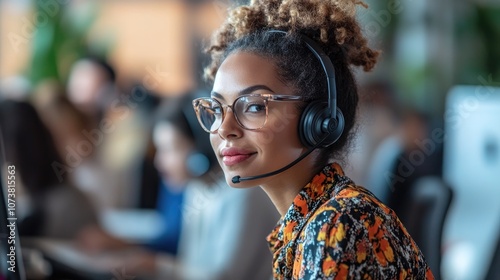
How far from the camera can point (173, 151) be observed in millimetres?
2863

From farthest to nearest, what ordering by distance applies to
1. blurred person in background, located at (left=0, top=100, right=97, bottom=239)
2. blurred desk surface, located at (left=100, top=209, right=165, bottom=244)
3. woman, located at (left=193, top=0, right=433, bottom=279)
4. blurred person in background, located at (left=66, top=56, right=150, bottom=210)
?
blurred person in background, located at (left=66, top=56, right=150, bottom=210) → blurred desk surface, located at (left=100, top=209, right=165, bottom=244) → blurred person in background, located at (left=0, top=100, right=97, bottom=239) → woman, located at (left=193, top=0, right=433, bottom=279)

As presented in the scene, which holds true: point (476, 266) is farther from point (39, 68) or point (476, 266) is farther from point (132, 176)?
point (39, 68)

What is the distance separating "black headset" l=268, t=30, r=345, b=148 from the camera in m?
1.11

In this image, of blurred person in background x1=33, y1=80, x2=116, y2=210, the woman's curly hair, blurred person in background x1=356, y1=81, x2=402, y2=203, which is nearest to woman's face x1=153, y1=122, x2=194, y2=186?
blurred person in background x1=33, y1=80, x2=116, y2=210

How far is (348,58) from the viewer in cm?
123

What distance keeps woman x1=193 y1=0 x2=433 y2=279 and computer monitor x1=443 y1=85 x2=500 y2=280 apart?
5.34ft

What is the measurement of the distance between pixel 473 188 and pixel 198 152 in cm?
100

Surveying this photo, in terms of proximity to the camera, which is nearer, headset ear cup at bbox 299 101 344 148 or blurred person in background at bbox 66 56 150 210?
headset ear cup at bbox 299 101 344 148

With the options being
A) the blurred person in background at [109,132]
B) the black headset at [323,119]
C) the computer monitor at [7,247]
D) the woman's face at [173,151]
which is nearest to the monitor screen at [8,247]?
the computer monitor at [7,247]

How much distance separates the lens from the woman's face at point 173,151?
2809 millimetres

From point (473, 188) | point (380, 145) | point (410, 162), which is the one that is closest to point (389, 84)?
point (380, 145)

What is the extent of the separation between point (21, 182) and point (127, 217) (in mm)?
839

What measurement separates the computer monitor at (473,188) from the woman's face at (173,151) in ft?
3.10

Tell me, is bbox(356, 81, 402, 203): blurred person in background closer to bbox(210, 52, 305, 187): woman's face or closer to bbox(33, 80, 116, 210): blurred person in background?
bbox(33, 80, 116, 210): blurred person in background
